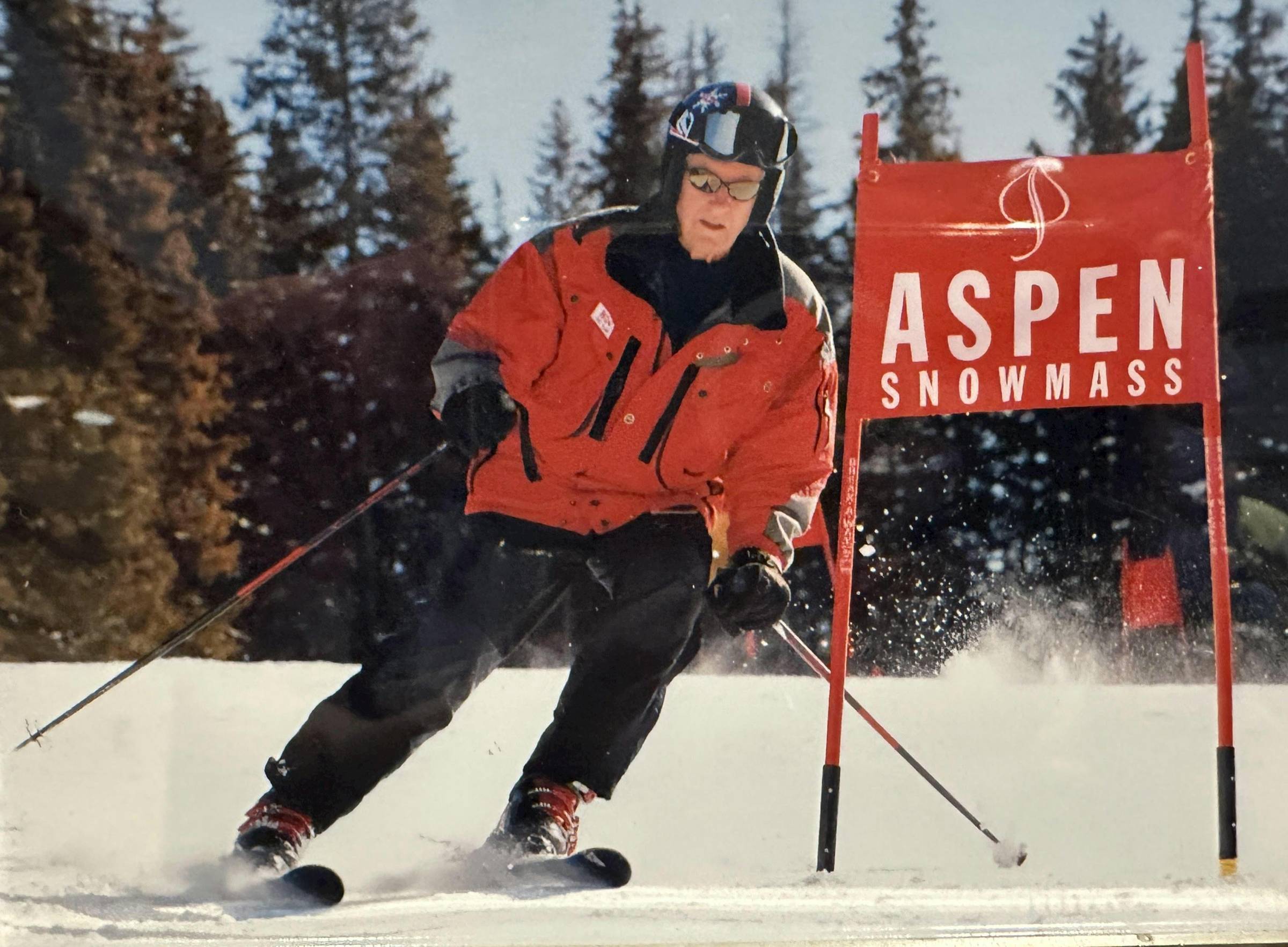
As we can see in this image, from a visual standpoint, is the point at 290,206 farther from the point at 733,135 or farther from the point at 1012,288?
the point at 1012,288

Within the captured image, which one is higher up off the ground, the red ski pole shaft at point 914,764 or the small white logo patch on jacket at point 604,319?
the small white logo patch on jacket at point 604,319

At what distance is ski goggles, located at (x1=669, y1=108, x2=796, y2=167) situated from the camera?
261 cm

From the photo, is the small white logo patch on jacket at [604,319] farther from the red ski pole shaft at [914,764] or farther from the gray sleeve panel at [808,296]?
the red ski pole shaft at [914,764]

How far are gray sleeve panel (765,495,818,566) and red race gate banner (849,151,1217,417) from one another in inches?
10.0

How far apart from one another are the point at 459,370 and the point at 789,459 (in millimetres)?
715

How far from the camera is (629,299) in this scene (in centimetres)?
252

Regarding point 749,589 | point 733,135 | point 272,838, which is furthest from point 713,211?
point 272,838

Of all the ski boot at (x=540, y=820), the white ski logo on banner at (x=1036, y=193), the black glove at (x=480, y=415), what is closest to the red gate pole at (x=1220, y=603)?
the white ski logo on banner at (x=1036, y=193)

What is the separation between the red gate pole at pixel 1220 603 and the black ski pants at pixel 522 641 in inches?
46.2

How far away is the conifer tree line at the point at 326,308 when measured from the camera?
2.49 metres

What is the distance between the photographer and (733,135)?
2631mm

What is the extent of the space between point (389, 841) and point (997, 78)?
82.3 inches

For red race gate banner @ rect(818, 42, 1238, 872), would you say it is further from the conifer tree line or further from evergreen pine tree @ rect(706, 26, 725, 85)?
evergreen pine tree @ rect(706, 26, 725, 85)

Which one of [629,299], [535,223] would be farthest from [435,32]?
[629,299]
